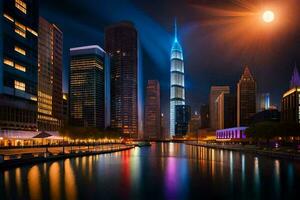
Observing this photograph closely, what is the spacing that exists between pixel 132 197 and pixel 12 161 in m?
25.7

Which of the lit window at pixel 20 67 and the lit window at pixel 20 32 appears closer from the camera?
the lit window at pixel 20 67

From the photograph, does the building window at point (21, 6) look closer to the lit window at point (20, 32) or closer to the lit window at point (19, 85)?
the lit window at point (20, 32)

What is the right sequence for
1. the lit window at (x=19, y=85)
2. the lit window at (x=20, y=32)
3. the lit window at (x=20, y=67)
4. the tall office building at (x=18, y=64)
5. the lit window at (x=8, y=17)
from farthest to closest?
the lit window at (x=20, y=32) < the lit window at (x=20, y=67) < the lit window at (x=19, y=85) < the lit window at (x=8, y=17) < the tall office building at (x=18, y=64)

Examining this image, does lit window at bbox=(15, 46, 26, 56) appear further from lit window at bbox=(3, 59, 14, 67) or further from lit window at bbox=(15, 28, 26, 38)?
lit window at bbox=(3, 59, 14, 67)

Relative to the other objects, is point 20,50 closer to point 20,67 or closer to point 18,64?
point 18,64

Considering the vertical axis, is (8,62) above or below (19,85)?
above

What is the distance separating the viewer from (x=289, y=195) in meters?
22.9

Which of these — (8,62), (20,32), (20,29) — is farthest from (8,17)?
(8,62)

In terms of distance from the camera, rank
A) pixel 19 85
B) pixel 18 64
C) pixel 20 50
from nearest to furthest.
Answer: pixel 18 64
pixel 19 85
pixel 20 50

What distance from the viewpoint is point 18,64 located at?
114375mm

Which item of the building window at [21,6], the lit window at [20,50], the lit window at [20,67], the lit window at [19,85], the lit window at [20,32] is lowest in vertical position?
the lit window at [19,85]

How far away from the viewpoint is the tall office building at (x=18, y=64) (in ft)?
348

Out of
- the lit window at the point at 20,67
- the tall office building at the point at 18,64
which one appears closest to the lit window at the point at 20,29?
the tall office building at the point at 18,64

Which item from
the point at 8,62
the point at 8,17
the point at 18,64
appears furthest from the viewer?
the point at 18,64
